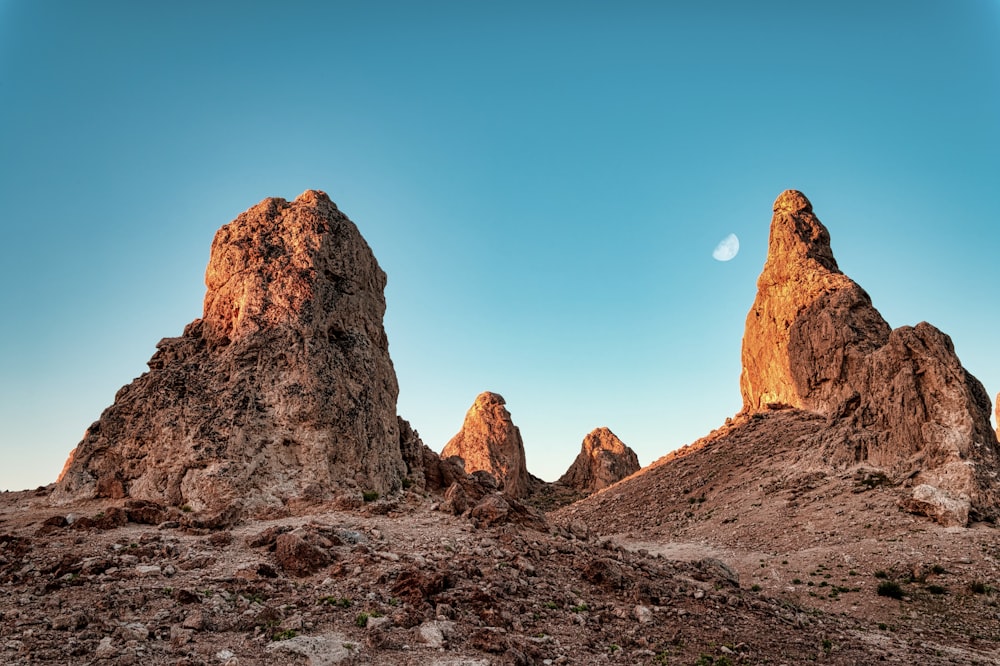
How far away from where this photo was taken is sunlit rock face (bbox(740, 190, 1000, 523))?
3491cm

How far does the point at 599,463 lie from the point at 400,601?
187 ft

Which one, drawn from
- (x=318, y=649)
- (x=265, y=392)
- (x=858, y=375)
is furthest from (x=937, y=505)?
(x=318, y=649)

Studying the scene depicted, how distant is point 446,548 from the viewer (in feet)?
52.1

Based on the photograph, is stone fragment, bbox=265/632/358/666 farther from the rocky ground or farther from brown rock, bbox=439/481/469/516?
brown rock, bbox=439/481/469/516

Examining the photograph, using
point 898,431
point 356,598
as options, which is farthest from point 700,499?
point 356,598

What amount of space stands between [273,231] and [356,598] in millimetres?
18173

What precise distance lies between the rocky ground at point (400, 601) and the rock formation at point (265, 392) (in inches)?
66.9

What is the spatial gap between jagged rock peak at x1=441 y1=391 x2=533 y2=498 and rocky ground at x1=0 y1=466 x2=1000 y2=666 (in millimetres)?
43426

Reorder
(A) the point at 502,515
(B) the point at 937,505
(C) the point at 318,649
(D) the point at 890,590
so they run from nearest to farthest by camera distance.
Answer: (C) the point at 318,649, (A) the point at 502,515, (D) the point at 890,590, (B) the point at 937,505

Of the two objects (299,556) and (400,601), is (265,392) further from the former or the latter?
(400,601)

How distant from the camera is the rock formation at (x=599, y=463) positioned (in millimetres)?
66812

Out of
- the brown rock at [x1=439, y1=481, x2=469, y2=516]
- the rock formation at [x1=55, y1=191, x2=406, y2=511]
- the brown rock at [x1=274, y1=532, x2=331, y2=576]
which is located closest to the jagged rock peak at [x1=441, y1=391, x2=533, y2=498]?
the rock formation at [x1=55, y1=191, x2=406, y2=511]

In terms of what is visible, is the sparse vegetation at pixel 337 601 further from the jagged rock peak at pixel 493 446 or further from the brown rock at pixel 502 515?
the jagged rock peak at pixel 493 446

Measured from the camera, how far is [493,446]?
66.1 meters
